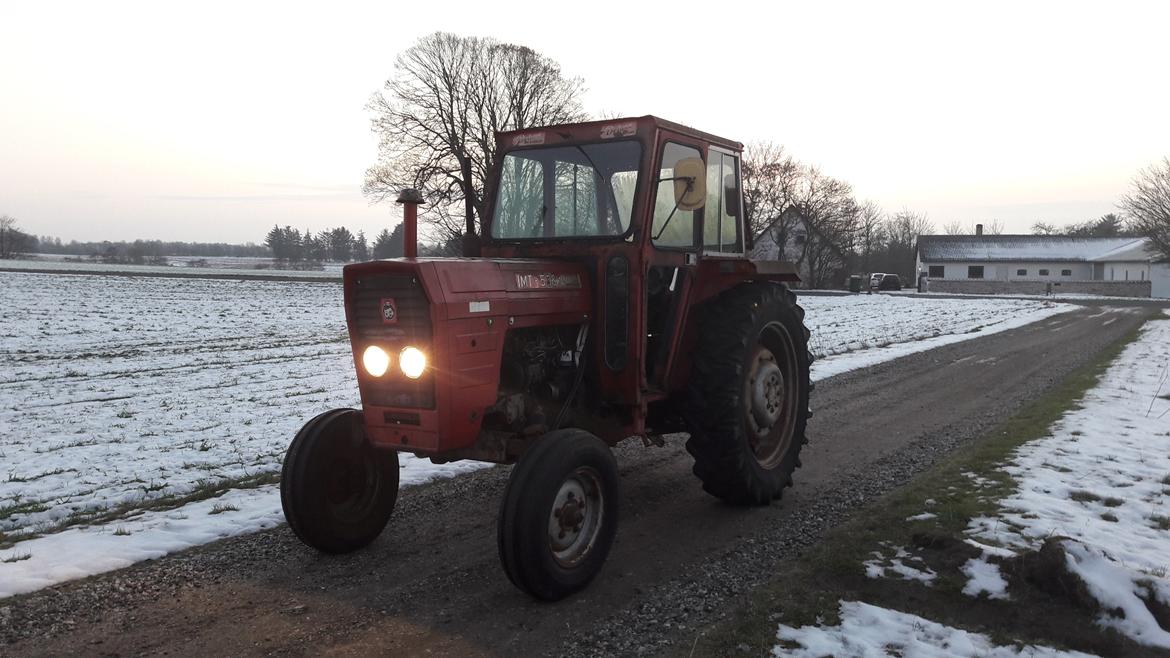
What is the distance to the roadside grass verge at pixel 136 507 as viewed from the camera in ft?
16.1

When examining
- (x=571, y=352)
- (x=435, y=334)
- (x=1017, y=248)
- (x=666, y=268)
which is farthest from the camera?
(x=1017, y=248)

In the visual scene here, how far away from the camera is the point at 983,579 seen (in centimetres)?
401

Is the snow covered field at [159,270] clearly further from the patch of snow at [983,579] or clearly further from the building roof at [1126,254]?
the building roof at [1126,254]

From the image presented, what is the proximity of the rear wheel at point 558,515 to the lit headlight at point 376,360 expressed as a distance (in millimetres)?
882

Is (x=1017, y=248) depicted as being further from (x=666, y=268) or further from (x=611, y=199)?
(x=611, y=199)

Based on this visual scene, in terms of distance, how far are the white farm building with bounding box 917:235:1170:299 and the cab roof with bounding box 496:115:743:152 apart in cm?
5323

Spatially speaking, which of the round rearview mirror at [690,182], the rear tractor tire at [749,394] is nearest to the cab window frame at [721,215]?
the rear tractor tire at [749,394]

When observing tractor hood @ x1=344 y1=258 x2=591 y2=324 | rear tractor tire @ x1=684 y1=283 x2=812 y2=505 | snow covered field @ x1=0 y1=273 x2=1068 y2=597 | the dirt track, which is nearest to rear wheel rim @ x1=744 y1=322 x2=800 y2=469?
rear tractor tire @ x1=684 y1=283 x2=812 y2=505

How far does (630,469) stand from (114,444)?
186 inches

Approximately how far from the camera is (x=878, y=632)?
11.6 ft

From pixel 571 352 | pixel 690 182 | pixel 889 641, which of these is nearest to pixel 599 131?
pixel 690 182

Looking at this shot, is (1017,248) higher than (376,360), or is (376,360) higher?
(1017,248)

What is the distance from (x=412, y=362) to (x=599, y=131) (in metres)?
2.03

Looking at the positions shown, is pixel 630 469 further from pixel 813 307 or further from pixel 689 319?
pixel 813 307
